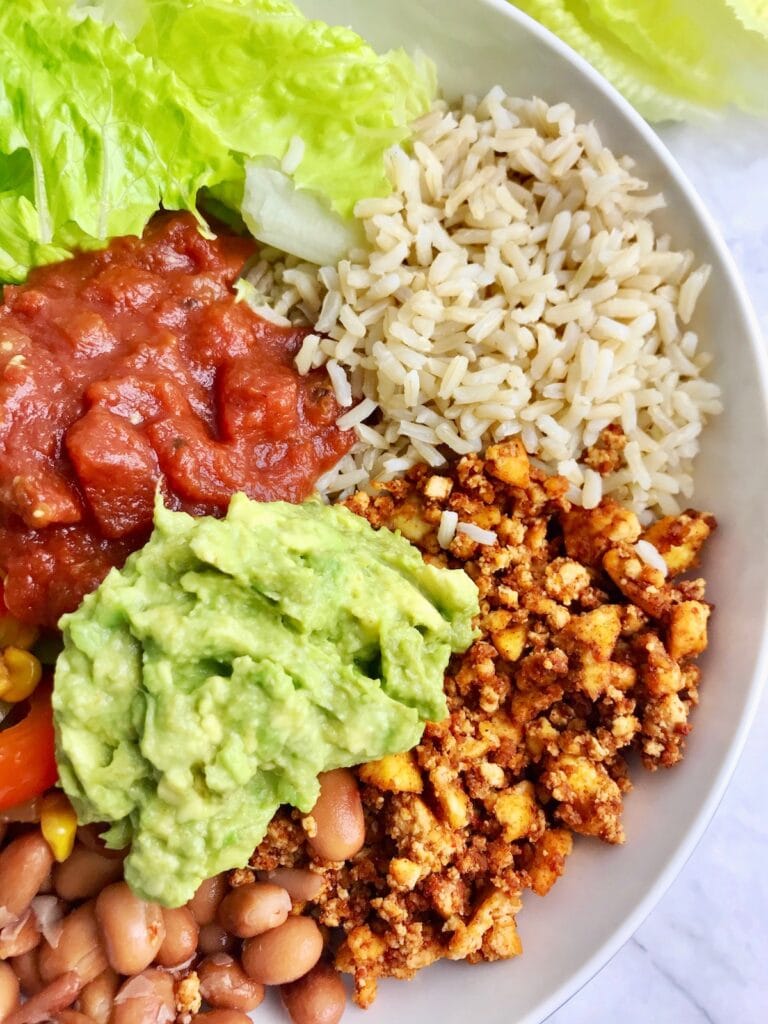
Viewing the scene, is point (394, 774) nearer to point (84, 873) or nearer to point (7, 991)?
point (84, 873)

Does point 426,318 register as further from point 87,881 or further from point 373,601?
point 87,881

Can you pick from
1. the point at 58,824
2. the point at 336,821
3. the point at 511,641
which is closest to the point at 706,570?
the point at 511,641

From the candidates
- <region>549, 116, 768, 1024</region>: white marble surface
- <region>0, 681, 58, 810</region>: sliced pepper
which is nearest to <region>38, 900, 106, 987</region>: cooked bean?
<region>0, 681, 58, 810</region>: sliced pepper

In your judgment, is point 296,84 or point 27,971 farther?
point 296,84

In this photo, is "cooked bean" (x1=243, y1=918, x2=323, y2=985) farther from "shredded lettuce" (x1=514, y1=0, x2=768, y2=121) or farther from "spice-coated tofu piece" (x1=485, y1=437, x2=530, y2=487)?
"shredded lettuce" (x1=514, y1=0, x2=768, y2=121)

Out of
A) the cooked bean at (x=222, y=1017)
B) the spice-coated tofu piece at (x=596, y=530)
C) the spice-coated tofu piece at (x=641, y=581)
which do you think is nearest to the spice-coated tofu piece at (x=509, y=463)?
the spice-coated tofu piece at (x=596, y=530)

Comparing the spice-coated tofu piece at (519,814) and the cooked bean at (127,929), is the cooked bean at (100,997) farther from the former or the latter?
the spice-coated tofu piece at (519,814)

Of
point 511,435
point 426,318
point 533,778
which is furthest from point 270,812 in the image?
point 426,318
